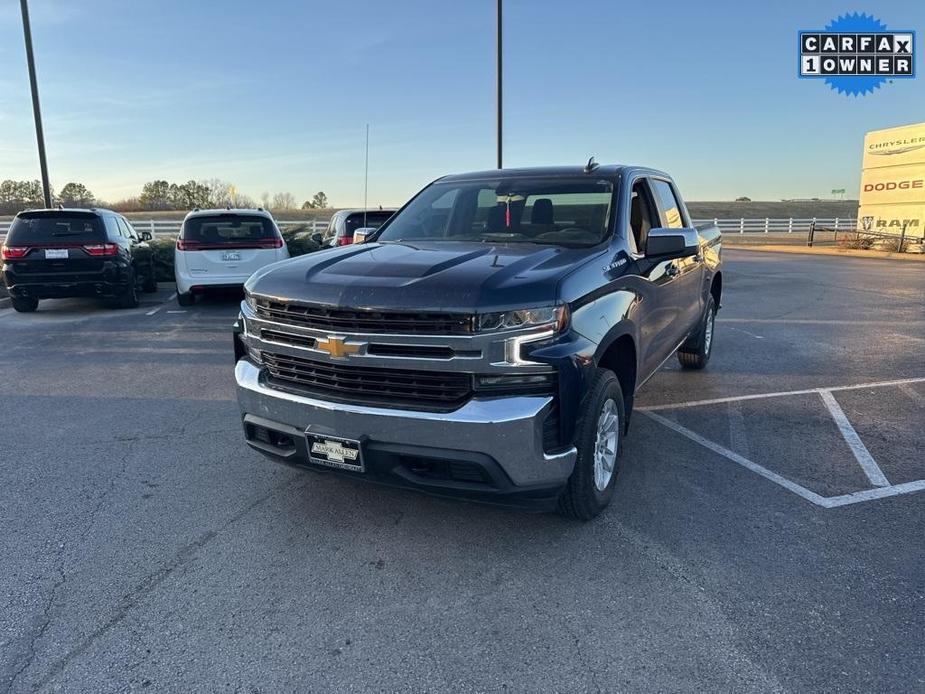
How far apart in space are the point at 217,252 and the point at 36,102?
8654 millimetres

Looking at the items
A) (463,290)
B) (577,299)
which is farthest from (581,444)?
(463,290)

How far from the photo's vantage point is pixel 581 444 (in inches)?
129

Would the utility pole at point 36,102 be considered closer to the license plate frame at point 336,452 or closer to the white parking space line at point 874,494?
the license plate frame at point 336,452

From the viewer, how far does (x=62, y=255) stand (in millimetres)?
10648

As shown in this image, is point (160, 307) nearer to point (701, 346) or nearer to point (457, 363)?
point (701, 346)

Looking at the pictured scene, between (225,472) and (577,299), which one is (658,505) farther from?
(225,472)

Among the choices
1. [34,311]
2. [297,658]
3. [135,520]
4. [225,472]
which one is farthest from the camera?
[34,311]

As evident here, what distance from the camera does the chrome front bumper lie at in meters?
2.98

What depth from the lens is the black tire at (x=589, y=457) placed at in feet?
10.8

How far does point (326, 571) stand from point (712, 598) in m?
1.74

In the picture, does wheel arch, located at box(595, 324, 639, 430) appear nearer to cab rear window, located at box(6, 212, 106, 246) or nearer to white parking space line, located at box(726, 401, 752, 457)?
white parking space line, located at box(726, 401, 752, 457)

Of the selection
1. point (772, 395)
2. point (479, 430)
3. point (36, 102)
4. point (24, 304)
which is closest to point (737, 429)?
point (772, 395)

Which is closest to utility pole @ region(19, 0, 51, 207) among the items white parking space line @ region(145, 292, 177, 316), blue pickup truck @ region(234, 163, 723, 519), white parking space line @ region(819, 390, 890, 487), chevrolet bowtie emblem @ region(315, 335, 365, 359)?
white parking space line @ region(145, 292, 177, 316)

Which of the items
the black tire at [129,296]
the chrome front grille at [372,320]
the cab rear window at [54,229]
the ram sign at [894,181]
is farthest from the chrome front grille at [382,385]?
the ram sign at [894,181]
